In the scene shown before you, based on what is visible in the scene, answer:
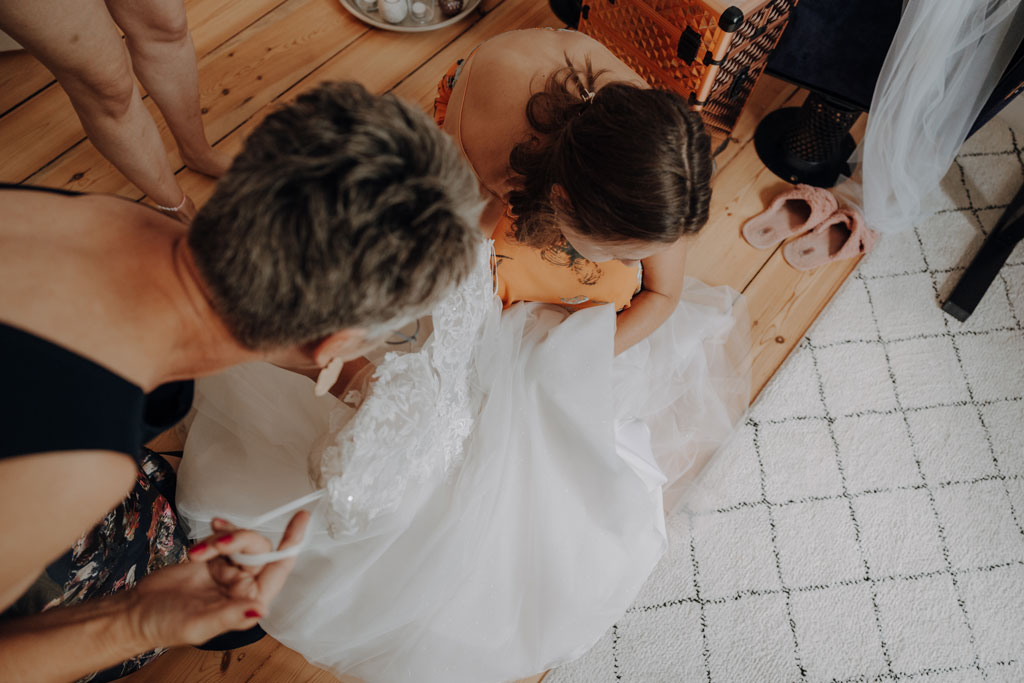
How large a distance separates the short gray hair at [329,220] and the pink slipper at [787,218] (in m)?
1.37

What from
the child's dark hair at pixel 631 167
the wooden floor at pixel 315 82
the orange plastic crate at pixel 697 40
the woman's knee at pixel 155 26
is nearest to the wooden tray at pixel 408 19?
the wooden floor at pixel 315 82

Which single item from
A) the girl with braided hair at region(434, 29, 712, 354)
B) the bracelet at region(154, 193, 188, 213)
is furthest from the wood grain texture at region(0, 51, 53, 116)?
the girl with braided hair at region(434, 29, 712, 354)

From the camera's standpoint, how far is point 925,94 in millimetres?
1488

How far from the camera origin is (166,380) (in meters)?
0.72

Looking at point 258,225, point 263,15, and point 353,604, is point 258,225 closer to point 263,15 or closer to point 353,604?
point 353,604

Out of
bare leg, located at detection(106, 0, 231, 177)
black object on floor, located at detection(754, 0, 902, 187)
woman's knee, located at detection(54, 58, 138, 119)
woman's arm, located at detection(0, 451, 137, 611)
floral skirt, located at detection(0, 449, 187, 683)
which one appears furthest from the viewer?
black object on floor, located at detection(754, 0, 902, 187)

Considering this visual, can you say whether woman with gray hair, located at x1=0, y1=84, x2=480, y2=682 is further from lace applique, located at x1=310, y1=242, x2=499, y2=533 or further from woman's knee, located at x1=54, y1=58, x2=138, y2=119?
woman's knee, located at x1=54, y1=58, x2=138, y2=119

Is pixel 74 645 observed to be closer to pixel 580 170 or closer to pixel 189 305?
pixel 189 305

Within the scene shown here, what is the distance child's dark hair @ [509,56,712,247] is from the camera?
96 centimetres

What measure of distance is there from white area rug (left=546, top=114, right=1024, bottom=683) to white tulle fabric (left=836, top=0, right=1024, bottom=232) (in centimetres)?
21

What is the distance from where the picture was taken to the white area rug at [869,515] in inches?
57.0

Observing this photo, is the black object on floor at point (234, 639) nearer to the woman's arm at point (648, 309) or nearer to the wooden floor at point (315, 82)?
the woman's arm at point (648, 309)

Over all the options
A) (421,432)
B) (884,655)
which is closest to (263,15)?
(421,432)

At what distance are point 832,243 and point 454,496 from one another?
134cm
